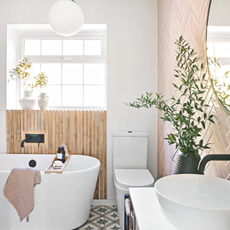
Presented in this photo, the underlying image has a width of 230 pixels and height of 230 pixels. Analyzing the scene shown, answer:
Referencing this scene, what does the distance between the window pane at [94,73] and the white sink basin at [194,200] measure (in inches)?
90.1

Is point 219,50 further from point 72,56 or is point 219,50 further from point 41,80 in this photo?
point 41,80

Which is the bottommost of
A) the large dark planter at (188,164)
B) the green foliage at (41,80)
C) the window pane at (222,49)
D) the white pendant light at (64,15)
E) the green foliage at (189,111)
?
the large dark planter at (188,164)

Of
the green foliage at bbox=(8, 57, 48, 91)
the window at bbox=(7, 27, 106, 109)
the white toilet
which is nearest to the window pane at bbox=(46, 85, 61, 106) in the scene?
the window at bbox=(7, 27, 106, 109)

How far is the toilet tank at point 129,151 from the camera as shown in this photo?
103 inches

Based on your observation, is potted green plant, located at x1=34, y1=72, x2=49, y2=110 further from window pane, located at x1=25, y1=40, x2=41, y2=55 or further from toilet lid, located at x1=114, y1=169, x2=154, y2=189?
toilet lid, located at x1=114, y1=169, x2=154, y2=189

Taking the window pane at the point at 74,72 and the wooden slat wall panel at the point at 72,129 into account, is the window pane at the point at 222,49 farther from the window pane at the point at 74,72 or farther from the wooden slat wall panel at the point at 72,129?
the window pane at the point at 74,72

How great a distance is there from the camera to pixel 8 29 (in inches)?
112

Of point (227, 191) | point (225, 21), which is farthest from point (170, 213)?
point (225, 21)

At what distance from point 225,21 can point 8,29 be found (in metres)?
2.75

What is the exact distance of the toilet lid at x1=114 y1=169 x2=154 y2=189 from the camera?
6.68 feet

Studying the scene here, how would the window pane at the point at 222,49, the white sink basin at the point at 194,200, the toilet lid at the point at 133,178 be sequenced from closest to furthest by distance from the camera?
1. the white sink basin at the point at 194,200
2. the window pane at the point at 222,49
3. the toilet lid at the point at 133,178

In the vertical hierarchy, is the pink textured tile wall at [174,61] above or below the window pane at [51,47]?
below

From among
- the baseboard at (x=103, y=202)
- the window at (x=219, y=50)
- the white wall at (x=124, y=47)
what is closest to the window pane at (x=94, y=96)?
the white wall at (x=124, y=47)

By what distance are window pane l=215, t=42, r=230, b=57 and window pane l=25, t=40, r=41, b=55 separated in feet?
8.55
